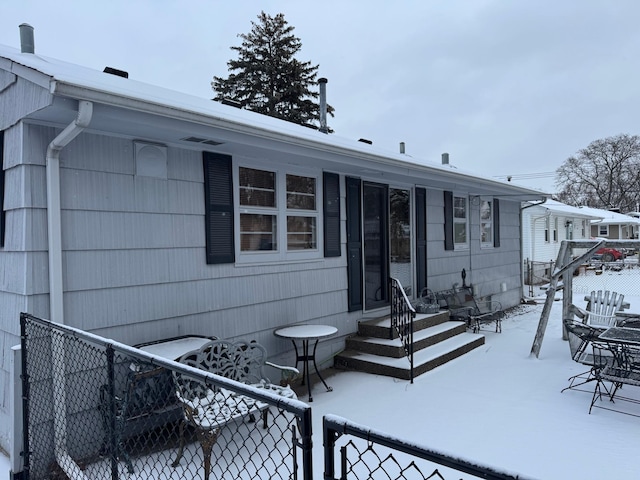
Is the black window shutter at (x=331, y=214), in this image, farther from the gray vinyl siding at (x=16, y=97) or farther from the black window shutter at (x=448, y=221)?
the gray vinyl siding at (x=16, y=97)

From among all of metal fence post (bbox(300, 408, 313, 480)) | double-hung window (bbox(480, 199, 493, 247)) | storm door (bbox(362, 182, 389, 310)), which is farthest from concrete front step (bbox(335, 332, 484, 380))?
metal fence post (bbox(300, 408, 313, 480))

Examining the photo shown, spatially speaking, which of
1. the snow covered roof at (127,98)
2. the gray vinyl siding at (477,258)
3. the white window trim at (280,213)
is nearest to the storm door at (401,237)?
the gray vinyl siding at (477,258)

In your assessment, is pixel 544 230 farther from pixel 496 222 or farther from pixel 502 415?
pixel 502 415

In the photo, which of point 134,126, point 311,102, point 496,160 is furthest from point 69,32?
point 496,160

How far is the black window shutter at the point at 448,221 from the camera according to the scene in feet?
25.6

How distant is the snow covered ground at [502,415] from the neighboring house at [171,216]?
1.15 m

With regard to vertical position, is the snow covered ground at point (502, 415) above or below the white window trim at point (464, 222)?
below

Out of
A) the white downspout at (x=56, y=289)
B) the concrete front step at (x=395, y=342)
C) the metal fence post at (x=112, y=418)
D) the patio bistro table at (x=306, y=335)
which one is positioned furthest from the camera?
the concrete front step at (x=395, y=342)

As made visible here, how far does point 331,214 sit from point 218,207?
1.74m

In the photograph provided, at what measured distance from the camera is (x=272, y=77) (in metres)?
21.1

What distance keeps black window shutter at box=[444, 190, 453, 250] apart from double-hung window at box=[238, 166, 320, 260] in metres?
3.35

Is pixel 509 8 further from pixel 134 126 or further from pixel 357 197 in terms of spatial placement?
pixel 134 126

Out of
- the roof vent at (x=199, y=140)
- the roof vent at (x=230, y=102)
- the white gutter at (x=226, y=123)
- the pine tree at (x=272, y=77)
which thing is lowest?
the roof vent at (x=199, y=140)

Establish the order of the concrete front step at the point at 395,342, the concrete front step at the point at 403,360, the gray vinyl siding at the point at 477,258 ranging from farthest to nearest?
the gray vinyl siding at the point at 477,258 → the concrete front step at the point at 395,342 → the concrete front step at the point at 403,360
